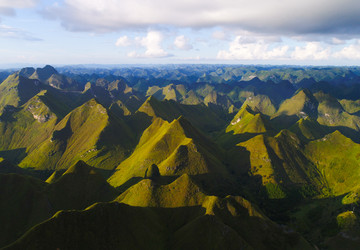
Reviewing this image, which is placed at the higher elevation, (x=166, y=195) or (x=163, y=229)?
(x=166, y=195)

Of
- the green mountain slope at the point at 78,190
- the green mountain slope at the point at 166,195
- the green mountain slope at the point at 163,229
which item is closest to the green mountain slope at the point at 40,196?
the green mountain slope at the point at 78,190

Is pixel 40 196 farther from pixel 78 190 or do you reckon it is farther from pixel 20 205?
pixel 78 190

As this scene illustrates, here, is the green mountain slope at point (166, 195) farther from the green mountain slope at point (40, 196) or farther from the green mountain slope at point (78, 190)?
the green mountain slope at point (40, 196)

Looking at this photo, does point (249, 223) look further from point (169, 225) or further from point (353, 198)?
point (353, 198)

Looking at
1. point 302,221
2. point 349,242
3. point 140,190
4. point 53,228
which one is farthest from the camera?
point 302,221

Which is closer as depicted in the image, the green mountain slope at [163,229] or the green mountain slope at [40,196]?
the green mountain slope at [163,229]

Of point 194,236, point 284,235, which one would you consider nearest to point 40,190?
point 194,236

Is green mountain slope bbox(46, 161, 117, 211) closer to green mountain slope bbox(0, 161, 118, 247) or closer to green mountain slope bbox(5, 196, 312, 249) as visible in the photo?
green mountain slope bbox(0, 161, 118, 247)

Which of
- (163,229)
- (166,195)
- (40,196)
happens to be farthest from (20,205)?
(163,229)

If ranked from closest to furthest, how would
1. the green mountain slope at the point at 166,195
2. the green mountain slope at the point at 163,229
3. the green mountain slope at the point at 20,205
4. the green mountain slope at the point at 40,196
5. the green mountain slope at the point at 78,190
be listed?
the green mountain slope at the point at 163,229 < the green mountain slope at the point at 20,205 < the green mountain slope at the point at 40,196 < the green mountain slope at the point at 166,195 < the green mountain slope at the point at 78,190

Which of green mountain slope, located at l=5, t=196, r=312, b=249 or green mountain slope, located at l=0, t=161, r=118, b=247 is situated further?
green mountain slope, located at l=0, t=161, r=118, b=247

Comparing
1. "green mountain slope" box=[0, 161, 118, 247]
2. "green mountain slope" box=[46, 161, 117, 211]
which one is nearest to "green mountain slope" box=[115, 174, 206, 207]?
"green mountain slope" box=[46, 161, 117, 211]
